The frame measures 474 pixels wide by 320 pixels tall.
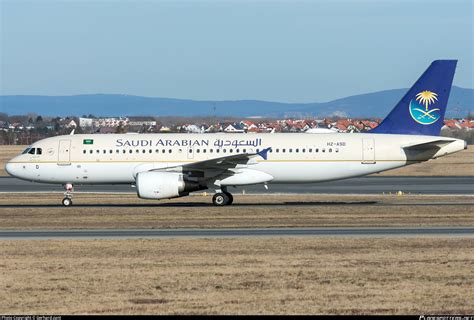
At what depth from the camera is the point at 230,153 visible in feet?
144

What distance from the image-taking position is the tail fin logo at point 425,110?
4380 cm

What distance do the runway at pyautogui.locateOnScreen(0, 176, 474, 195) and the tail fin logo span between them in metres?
7.91

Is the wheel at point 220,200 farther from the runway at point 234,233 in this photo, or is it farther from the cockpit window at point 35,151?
the runway at point 234,233

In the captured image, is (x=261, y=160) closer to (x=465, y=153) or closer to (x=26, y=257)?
(x=26, y=257)

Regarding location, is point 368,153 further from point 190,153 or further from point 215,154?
point 190,153

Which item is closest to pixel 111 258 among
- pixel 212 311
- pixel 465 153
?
pixel 212 311

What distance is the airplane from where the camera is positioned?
1678 inches

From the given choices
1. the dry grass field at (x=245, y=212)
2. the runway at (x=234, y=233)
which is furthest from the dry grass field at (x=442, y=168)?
the runway at (x=234, y=233)

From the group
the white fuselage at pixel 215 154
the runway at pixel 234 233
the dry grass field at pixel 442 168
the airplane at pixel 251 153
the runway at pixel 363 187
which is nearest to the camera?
the runway at pixel 234 233

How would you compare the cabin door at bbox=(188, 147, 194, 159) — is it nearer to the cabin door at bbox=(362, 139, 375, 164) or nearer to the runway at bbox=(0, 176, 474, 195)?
the cabin door at bbox=(362, 139, 375, 164)

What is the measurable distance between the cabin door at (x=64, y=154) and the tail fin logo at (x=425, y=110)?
16.3 meters

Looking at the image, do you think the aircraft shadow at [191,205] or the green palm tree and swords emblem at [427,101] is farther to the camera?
the green palm tree and swords emblem at [427,101]

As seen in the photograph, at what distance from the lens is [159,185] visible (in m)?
40.9

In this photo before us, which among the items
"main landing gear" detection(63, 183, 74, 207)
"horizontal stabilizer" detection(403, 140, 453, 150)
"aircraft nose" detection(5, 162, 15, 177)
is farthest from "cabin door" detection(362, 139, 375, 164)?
"aircraft nose" detection(5, 162, 15, 177)
